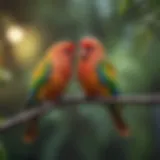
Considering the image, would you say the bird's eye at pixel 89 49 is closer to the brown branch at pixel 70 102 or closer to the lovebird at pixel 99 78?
the lovebird at pixel 99 78

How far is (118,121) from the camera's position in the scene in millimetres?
1147

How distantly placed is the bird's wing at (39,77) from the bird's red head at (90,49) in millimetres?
101

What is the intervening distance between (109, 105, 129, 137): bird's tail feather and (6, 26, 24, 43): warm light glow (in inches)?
13.2

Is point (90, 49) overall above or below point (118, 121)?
above

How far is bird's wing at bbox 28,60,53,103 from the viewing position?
116 cm

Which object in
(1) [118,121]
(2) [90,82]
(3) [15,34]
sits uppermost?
(3) [15,34]

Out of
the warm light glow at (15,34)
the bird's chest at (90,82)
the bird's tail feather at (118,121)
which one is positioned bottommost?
the bird's tail feather at (118,121)

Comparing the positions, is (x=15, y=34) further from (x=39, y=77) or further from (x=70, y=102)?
(x=70, y=102)

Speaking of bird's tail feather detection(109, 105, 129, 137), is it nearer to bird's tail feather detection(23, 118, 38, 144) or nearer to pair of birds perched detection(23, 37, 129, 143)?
pair of birds perched detection(23, 37, 129, 143)

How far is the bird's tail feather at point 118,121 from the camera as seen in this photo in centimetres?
114

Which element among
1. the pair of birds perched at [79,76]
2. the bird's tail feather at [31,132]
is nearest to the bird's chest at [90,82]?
the pair of birds perched at [79,76]

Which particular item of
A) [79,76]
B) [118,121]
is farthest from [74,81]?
[118,121]

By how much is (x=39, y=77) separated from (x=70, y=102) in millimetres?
113

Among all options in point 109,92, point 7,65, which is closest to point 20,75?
point 7,65
